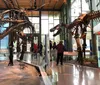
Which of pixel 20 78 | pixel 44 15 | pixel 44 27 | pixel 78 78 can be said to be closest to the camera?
pixel 78 78

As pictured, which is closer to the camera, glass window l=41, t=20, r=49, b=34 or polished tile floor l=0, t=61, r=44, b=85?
polished tile floor l=0, t=61, r=44, b=85

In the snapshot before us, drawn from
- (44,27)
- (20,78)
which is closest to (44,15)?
(44,27)

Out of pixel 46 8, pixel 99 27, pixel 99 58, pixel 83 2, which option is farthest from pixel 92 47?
pixel 46 8

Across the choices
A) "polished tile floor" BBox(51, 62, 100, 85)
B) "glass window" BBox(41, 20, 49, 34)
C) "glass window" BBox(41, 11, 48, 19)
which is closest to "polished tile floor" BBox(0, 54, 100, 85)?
"polished tile floor" BBox(51, 62, 100, 85)

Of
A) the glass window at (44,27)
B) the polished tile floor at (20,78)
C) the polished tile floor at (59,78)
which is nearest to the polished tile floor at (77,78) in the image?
the polished tile floor at (59,78)

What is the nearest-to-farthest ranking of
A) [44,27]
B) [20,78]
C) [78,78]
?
[78,78] → [20,78] → [44,27]

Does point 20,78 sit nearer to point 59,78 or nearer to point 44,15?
point 59,78

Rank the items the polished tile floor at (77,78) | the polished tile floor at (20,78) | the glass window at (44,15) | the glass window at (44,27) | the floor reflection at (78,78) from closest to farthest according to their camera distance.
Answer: the polished tile floor at (77,78) → the floor reflection at (78,78) → the polished tile floor at (20,78) → the glass window at (44,27) → the glass window at (44,15)

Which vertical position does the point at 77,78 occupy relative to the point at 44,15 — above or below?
below

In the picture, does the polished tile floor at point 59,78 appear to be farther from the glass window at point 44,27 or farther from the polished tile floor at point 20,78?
the glass window at point 44,27

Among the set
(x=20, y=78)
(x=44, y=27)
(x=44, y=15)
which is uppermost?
(x=44, y=15)

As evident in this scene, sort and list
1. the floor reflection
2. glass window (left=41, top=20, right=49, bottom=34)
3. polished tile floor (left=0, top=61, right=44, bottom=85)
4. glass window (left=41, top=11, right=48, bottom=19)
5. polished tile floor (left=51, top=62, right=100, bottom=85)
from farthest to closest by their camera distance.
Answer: glass window (left=41, top=11, right=48, bottom=19) < glass window (left=41, top=20, right=49, bottom=34) < polished tile floor (left=0, top=61, right=44, bottom=85) < the floor reflection < polished tile floor (left=51, top=62, right=100, bottom=85)

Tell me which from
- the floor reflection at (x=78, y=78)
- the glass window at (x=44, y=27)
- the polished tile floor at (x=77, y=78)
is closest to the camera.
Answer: the polished tile floor at (x=77, y=78)

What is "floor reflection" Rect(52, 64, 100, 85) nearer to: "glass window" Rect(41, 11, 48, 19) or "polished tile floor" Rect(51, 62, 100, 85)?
"polished tile floor" Rect(51, 62, 100, 85)
